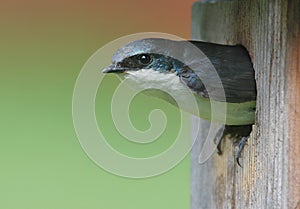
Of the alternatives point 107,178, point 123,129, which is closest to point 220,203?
point 123,129

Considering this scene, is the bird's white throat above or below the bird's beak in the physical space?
below

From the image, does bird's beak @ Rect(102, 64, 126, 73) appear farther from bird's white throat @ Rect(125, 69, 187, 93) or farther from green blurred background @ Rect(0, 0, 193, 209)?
green blurred background @ Rect(0, 0, 193, 209)

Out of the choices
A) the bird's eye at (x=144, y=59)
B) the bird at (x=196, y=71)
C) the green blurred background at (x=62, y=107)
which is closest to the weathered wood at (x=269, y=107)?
the bird at (x=196, y=71)

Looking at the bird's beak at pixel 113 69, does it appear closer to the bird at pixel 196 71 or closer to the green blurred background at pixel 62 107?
the bird at pixel 196 71

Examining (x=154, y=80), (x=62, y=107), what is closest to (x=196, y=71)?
(x=154, y=80)

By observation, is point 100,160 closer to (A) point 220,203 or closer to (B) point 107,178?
(A) point 220,203

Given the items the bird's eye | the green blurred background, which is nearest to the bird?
the bird's eye

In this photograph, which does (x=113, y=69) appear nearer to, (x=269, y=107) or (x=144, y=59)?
(x=144, y=59)
